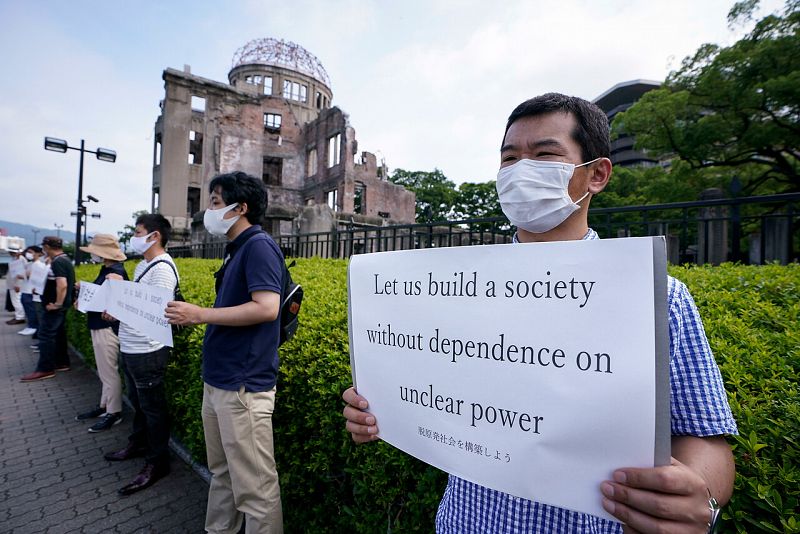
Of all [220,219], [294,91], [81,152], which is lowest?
[220,219]

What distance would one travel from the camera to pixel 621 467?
865mm

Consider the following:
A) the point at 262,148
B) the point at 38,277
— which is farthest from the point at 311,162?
the point at 38,277

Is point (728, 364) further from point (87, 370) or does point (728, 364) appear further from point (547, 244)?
point (87, 370)

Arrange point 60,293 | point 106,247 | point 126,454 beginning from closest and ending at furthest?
point 126,454 < point 106,247 < point 60,293

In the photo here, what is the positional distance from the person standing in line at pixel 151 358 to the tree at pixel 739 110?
1714 centimetres

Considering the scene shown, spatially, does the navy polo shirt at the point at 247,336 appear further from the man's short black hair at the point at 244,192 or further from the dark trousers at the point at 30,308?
the dark trousers at the point at 30,308

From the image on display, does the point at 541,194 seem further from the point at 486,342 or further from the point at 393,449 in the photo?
the point at 393,449

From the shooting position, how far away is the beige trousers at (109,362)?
4.93m

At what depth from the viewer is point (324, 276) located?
18.8 feet

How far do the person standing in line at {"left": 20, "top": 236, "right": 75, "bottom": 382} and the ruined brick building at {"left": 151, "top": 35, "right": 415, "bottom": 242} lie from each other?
15728 millimetres

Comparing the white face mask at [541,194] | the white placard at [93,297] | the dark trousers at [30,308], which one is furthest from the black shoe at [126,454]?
the dark trousers at [30,308]

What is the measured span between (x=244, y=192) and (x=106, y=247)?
2926 mm

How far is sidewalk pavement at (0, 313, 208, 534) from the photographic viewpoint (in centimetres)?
328

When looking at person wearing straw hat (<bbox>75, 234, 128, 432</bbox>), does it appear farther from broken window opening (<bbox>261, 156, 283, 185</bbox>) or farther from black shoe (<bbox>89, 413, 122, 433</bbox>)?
broken window opening (<bbox>261, 156, 283, 185</bbox>)
